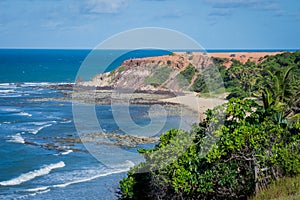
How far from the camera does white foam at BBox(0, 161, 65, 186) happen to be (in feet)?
82.8

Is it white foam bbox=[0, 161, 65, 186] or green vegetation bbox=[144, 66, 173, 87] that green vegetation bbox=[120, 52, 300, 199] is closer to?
white foam bbox=[0, 161, 65, 186]

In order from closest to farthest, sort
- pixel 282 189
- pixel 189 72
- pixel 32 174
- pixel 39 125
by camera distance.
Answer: pixel 282 189
pixel 32 174
pixel 39 125
pixel 189 72

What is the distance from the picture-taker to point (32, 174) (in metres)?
26.8

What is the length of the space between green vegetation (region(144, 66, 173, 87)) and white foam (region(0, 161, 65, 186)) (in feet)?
125

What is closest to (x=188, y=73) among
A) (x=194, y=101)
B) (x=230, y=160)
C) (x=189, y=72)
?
(x=189, y=72)

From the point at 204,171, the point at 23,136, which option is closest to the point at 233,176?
the point at 204,171

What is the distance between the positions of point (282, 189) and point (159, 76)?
190 feet

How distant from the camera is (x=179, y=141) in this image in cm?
1312

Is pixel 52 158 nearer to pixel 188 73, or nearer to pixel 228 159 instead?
pixel 228 159

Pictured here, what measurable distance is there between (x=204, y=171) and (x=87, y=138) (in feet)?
79.1

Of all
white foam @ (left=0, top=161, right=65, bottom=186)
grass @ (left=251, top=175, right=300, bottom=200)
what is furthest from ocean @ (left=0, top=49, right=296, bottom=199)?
grass @ (left=251, top=175, right=300, bottom=200)

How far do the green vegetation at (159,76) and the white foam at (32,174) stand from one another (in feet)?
125

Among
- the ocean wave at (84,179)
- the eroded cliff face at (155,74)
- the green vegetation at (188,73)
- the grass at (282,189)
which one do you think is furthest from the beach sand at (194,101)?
the grass at (282,189)

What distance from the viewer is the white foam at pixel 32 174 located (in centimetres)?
2523
